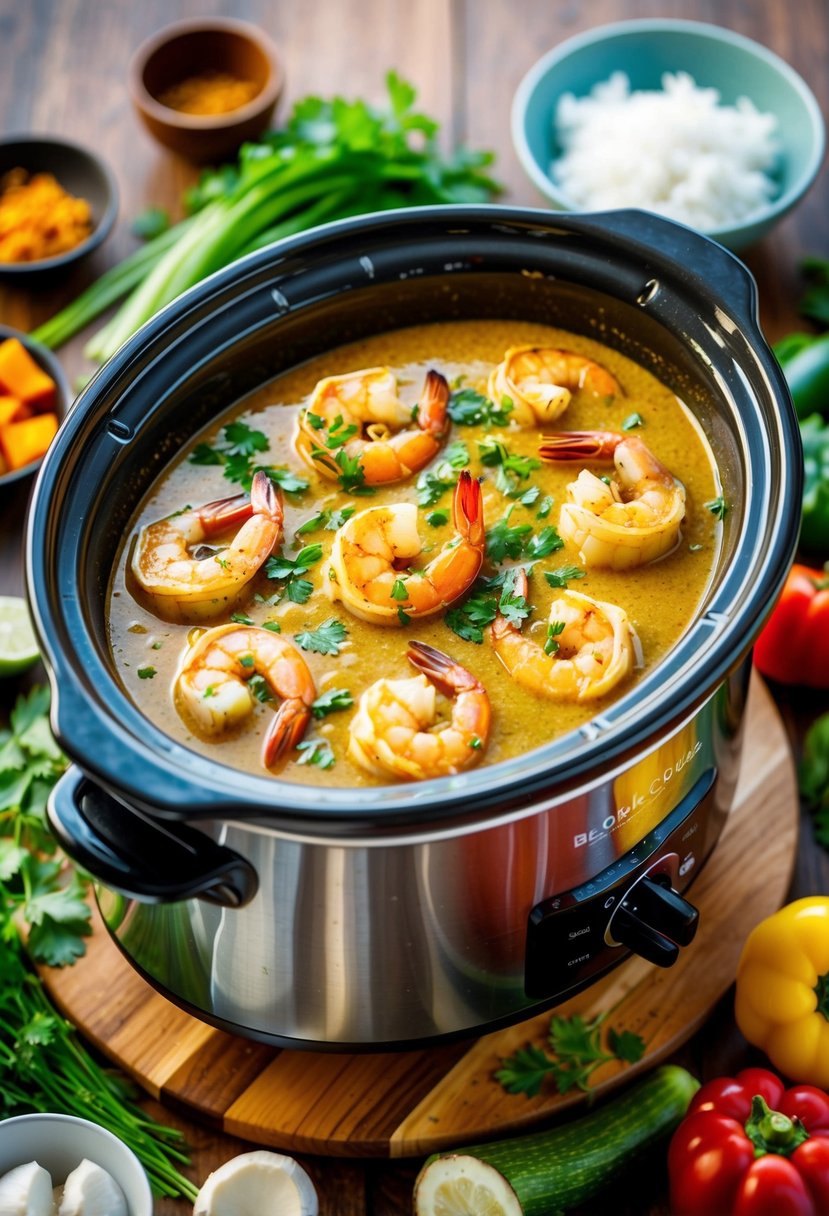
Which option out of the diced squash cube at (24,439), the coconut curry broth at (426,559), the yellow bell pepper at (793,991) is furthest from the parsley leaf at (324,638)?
the diced squash cube at (24,439)

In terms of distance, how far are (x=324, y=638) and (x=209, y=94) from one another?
247 cm

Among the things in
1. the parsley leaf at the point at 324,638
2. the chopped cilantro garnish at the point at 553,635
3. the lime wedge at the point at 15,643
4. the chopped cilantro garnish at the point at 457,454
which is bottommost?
the lime wedge at the point at 15,643

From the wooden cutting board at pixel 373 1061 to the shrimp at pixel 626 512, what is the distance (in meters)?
0.80

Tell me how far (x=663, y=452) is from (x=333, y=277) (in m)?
0.78

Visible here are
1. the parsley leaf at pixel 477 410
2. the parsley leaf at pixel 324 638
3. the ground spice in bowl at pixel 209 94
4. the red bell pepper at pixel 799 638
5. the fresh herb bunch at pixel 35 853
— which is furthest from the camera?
the ground spice in bowl at pixel 209 94

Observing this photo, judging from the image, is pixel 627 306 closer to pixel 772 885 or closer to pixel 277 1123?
pixel 772 885

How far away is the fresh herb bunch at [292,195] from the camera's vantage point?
12.9 feet

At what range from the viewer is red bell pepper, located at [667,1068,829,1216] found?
2412mm

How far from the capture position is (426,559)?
2.70 metres

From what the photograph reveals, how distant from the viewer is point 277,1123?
2.61 metres

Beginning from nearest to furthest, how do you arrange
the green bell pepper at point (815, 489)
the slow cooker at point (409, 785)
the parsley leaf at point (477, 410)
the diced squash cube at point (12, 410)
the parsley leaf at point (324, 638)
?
the slow cooker at point (409, 785), the parsley leaf at point (324, 638), the parsley leaf at point (477, 410), the green bell pepper at point (815, 489), the diced squash cube at point (12, 410)

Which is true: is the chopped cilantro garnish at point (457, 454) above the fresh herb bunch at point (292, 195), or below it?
below

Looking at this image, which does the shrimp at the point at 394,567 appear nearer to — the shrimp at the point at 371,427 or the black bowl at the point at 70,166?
the shrimp at the point at 371,427

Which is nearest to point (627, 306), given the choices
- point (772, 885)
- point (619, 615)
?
point (619, 615)
